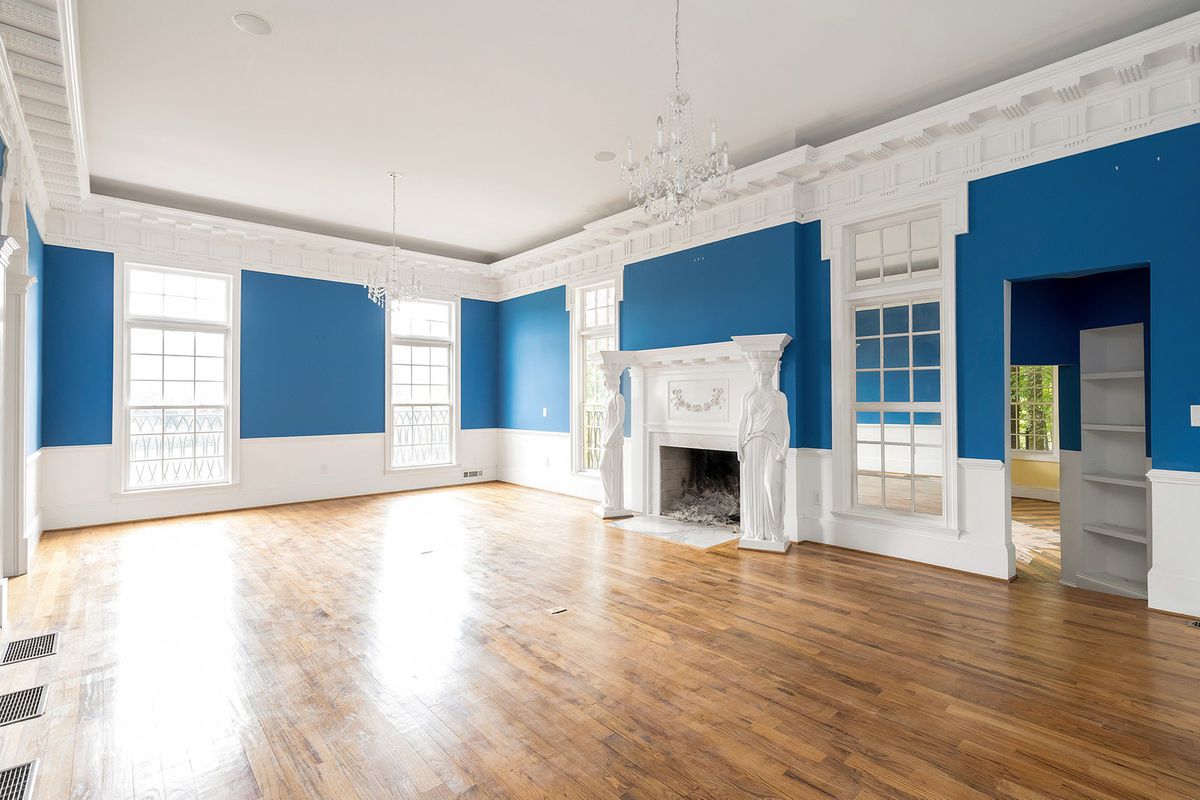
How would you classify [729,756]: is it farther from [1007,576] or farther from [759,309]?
[759,309]

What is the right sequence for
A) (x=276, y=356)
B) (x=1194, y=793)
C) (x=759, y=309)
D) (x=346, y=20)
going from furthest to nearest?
(x=276, y=356)
(x=759, y=309)
(x=346, y=20)
(x=1194, y=793)

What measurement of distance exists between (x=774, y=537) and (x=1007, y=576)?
161 centimetres

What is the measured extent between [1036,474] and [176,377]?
36.1ft

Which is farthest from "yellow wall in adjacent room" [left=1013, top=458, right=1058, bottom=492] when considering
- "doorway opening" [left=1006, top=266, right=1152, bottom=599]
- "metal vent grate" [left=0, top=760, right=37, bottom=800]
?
"metal vent grate" [left=0, top=760, right=37, bottom=800]

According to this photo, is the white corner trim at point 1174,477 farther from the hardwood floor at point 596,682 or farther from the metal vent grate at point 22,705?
the metal vent grate at point 22,705

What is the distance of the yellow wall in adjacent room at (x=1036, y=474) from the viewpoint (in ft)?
25.9

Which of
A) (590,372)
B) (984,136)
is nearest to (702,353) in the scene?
(590,372)

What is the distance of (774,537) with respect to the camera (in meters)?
4.87

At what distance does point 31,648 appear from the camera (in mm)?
2986

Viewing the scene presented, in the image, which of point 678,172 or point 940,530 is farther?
point 940,530

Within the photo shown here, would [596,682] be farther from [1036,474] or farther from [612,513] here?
[1036,474]

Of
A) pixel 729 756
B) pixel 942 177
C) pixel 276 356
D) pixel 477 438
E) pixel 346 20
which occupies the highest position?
pixel 346 20

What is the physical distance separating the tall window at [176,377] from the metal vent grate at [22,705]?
14.5ft

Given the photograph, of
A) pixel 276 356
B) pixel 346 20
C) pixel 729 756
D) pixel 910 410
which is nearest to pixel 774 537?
pixel 910 410
